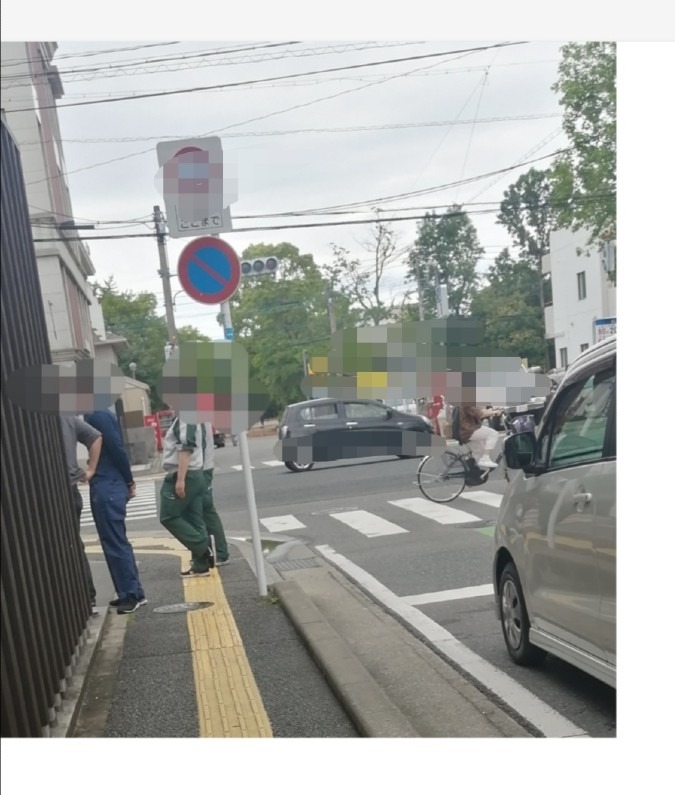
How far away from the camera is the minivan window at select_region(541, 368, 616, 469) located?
4.18 meters

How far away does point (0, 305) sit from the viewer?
3.68m

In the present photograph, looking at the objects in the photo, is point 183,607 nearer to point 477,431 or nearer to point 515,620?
point 515,620

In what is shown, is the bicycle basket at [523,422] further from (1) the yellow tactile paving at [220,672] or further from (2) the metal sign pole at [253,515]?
(1) the yellow tactile paving at [220,672]

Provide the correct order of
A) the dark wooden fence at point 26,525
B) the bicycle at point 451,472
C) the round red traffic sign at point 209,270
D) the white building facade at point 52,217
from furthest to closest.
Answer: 1. the bicycle at point 451,472
2. the round red traffic sign at point 209,270
3. the white building facade at point 52,217
4. the dark wooden fence at point 26,525

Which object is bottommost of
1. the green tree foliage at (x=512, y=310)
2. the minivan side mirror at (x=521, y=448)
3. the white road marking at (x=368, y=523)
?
the white road marking at (x=368, y=523)

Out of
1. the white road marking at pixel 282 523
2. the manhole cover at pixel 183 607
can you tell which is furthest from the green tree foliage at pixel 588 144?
the white road marking at pixel 282 523

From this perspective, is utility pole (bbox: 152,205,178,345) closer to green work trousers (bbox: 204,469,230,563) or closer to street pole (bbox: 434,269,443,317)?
Result: street pole (bbox: 434,269,443,317)

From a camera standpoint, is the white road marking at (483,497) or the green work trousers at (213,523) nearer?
the green work trousers at (213,523)

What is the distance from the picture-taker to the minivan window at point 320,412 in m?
4.84

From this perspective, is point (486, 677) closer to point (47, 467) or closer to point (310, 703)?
point (310, 703)

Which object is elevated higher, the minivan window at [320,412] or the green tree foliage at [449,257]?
the green tree foliage at [449,257]

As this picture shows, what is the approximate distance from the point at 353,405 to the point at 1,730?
7.76 ft

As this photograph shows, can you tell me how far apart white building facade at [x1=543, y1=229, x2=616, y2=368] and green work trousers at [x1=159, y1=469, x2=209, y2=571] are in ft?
9.00

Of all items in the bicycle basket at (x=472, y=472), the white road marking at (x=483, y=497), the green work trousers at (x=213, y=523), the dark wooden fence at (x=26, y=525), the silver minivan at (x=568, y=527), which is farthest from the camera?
the white road marking at (x=483, y=497)
